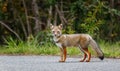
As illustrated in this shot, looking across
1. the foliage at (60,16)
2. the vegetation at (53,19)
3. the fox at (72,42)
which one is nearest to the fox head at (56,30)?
the fox at (72,42)

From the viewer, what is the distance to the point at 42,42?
69.9 ft

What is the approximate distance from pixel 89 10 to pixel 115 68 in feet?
33.6

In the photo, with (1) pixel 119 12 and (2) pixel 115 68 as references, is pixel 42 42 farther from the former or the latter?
(2) pixel 115 68

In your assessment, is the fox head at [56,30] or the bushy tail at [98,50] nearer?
the fox head at [56,30]

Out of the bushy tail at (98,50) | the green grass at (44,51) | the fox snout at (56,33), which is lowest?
the green grass at (44,51)

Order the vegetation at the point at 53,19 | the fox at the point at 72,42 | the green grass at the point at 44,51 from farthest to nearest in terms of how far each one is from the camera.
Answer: the vegetation at the point at 53,19, the green grass at the point at 44,51, the fox at the point at 72,42

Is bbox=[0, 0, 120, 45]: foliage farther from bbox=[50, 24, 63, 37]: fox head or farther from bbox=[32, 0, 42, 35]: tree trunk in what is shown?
bbox=[50, 24, 63, 37]: fox head

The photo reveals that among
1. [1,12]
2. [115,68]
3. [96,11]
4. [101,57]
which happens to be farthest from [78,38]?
[1,12]

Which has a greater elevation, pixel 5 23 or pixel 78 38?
pixel 78 38

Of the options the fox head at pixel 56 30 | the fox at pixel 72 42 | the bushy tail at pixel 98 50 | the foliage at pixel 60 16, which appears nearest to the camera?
the fox head at pixel 56 30

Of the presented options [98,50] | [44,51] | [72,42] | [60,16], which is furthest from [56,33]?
[60,16]

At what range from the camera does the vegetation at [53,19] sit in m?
21.8

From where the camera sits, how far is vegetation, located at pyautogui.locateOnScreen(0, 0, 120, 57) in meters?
21.8

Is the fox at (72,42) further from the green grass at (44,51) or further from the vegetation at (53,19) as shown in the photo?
the vegetation at (53,19)
